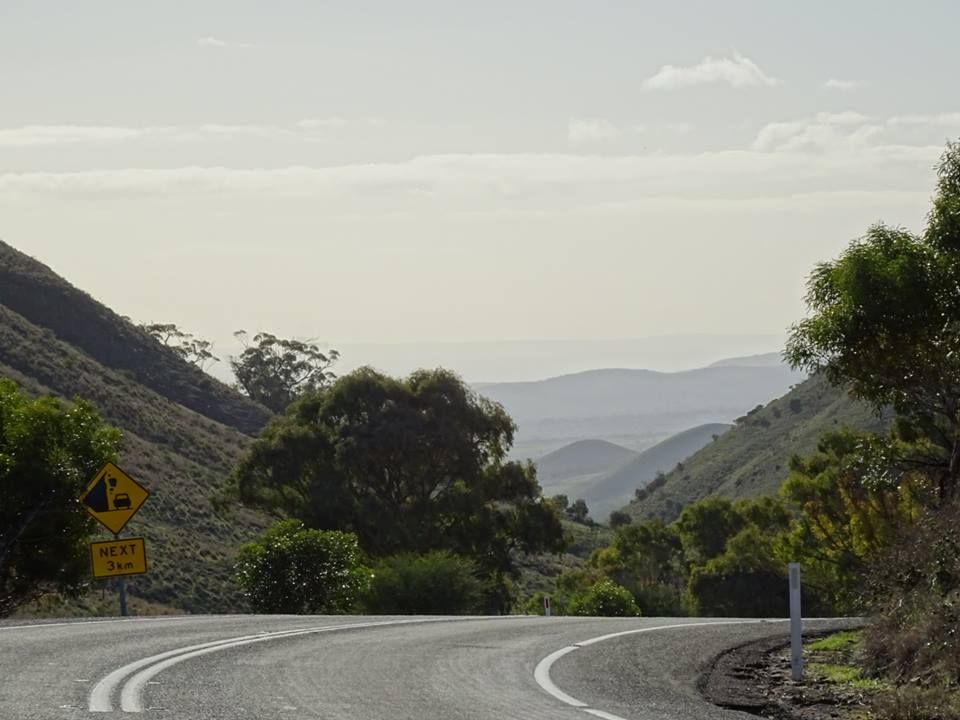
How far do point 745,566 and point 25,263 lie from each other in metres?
63.6

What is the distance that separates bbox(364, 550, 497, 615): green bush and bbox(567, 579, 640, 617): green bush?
1041 cm

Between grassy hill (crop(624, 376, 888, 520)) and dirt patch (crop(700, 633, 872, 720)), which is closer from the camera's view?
dirt patch (crop(700, 633, 872, 720))

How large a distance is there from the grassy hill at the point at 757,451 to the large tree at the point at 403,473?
54.8 m

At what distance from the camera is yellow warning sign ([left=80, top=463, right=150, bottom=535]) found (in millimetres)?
23953

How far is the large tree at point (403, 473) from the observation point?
53.2 meters

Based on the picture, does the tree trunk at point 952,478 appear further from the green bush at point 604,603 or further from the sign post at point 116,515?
the green bush at point 604,603

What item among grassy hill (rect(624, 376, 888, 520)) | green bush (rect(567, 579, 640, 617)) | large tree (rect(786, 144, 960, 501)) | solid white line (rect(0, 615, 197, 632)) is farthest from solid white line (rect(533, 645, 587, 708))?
grassy hill (rect(624, 376, 888, 520))

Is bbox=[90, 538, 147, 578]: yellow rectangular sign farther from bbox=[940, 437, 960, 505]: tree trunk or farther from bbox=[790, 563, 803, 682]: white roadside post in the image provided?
bbox=[790, 563, 803, 682]: white roadside post

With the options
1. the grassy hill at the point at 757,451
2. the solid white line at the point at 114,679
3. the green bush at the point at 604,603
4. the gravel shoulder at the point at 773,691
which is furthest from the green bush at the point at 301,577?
the grassy hill at the point at 757,451

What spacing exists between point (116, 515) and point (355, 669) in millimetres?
12379

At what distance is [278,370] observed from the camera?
4624 inches

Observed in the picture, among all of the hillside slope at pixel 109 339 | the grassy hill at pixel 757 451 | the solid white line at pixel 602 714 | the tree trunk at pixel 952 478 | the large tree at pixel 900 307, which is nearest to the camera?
the solid white line at pixel 602 714

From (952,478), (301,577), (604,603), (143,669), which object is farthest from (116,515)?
(604,603)

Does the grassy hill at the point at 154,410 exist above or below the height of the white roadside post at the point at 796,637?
above
